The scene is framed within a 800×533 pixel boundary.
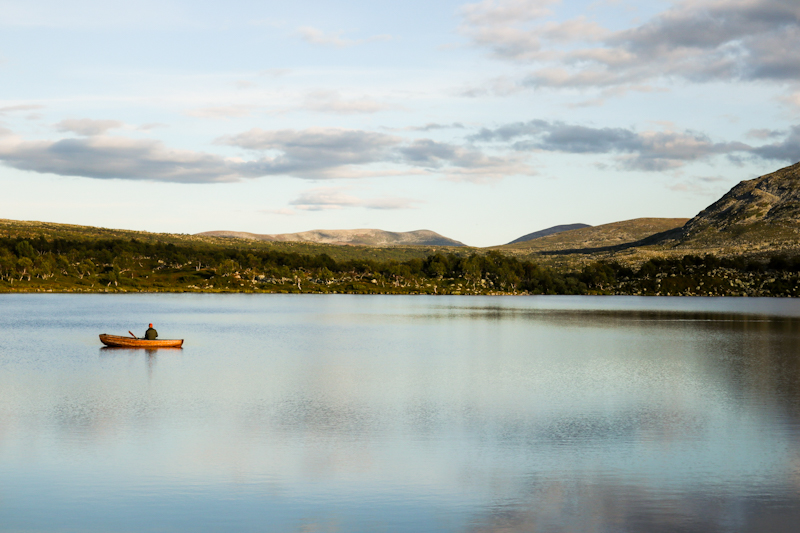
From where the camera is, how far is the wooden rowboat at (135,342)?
79.4 meters

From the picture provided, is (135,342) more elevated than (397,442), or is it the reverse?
(135,342)

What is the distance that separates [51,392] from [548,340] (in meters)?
64.7

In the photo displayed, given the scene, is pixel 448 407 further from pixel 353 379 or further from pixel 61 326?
pixel 61 326

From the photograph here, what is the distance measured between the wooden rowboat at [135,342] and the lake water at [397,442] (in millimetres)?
4000

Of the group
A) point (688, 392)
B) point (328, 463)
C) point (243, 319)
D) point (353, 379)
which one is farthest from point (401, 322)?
point (328, 463)

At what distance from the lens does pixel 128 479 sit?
27188mm

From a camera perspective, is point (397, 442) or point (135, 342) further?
point (135, 342)

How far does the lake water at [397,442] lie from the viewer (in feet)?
77.0

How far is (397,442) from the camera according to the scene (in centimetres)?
3403

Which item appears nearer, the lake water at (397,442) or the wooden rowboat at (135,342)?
the lake water at (397,442)

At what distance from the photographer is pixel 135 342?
261 feet

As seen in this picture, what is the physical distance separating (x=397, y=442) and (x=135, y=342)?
179 feet

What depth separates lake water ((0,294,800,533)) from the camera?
23.5 meters

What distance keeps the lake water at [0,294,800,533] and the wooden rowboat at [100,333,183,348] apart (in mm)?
4000
